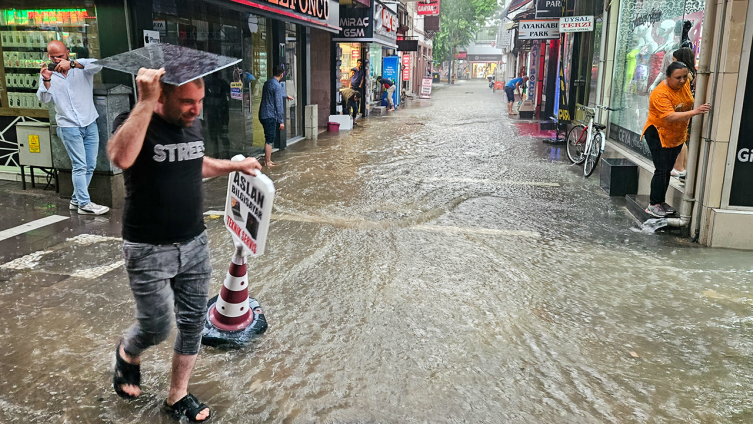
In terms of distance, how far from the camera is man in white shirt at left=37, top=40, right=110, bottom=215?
22.2ft

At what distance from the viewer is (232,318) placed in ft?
13.1

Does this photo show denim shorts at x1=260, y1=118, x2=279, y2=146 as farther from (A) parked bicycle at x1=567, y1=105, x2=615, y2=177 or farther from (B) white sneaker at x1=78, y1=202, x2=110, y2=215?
(A) parked bicycle at x1=567, y1=105, x2=615, y2=177

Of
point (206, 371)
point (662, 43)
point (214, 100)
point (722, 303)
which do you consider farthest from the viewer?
point (214, 100)

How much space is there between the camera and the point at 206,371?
3.66 m

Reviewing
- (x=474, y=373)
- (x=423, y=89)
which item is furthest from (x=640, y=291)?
(x=423, y=89)

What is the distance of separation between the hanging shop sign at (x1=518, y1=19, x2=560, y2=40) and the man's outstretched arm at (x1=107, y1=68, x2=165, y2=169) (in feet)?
53.1

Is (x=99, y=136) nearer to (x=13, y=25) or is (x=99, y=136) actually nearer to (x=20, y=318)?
(x=13, y=25)

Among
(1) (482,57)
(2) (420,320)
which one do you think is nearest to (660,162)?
(2) (420,320)

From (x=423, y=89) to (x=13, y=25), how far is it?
1184 inches

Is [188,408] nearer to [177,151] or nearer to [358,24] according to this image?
[177,151]

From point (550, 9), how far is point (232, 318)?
1668 centimetres

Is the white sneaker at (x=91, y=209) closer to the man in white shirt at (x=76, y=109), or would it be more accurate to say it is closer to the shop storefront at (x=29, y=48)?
the man in white shirt at (x=76, y=109)

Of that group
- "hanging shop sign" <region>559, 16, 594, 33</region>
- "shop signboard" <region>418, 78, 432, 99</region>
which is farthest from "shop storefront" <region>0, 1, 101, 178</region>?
"shop signboard" <region>418, 78, 432, 99</region>

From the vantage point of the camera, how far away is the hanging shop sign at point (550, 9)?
17844 millimetres
